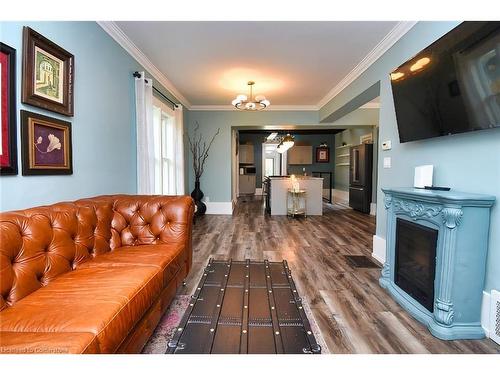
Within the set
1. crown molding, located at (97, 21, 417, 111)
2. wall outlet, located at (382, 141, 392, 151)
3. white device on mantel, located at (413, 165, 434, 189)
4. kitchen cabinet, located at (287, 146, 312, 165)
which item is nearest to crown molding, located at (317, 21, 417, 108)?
crown molding, located at (97, 21, 417, 111)

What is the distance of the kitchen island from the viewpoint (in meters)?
6.16

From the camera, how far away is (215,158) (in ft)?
19.9

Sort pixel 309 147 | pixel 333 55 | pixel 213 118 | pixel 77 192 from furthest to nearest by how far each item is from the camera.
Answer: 1. pixel 309 147
2. pixel 213 118
3. pixel 333 55
4. pixel 77 192

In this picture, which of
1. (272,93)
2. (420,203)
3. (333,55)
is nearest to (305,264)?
(420,203)

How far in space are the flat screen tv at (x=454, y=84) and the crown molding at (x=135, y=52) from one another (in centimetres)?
294

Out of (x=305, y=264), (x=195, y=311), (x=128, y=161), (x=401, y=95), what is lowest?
(x=305, y=264)

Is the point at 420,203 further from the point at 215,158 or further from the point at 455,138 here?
the point at 215,158

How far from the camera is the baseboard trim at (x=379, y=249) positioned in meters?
2.96

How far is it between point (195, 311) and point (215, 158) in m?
4.91

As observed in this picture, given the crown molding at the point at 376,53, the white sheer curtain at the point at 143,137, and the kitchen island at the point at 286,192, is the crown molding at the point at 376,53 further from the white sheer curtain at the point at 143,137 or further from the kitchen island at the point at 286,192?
the white sheer curtain at the point at 143,137

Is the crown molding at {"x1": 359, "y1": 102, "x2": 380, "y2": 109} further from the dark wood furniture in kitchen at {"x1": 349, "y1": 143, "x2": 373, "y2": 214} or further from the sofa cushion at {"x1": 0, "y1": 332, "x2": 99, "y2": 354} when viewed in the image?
the sofa cushion at {"x1": 0, "y1": 332, "x2": 99, "y2": 354}

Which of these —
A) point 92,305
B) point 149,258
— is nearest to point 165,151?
point 149,258

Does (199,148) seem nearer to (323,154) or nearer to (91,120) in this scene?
(91,120)

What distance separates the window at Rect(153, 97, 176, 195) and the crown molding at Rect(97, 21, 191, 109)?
0.41m
